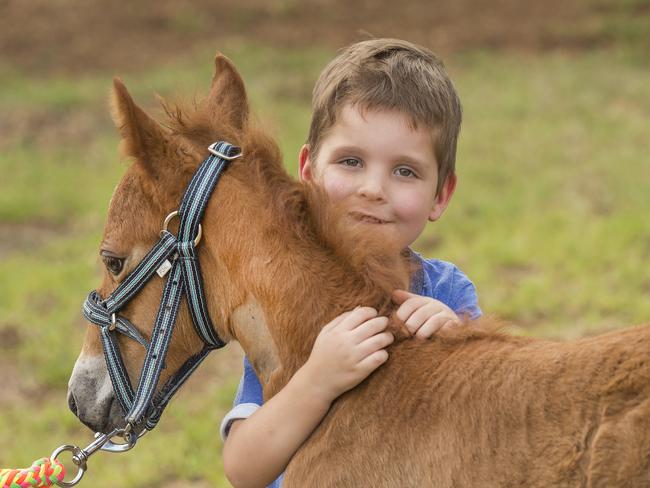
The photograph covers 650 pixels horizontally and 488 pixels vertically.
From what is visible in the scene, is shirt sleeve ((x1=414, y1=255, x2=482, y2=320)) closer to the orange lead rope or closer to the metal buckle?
the metal buckle

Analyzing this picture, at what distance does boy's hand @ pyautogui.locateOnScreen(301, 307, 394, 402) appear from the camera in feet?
8.14

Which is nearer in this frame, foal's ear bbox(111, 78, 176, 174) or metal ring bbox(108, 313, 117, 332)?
foal's ear bbox(111, 78, 176, 174)

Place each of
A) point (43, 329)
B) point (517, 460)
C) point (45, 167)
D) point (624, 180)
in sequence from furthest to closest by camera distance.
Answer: point (45, 167) → point (624, 180) → point (43, 329) → point (517, 460)

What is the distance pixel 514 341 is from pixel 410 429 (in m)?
0.36

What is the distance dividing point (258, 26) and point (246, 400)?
1393 cm

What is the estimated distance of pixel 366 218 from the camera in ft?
9.78

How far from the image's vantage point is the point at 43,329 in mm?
7012

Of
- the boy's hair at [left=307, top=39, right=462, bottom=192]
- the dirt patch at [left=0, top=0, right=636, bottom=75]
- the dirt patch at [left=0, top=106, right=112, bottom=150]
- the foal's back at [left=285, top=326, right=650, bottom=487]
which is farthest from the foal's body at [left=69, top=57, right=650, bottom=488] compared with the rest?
the dirt patch at [left=0, top=0, right=636, bottom=75]

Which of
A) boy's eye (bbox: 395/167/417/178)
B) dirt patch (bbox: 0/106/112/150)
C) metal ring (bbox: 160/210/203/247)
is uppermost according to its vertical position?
dirt patch (bbox: 0/106/112/150)

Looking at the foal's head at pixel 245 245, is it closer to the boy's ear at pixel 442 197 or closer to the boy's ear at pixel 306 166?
the boy's ear at pixel 306 166

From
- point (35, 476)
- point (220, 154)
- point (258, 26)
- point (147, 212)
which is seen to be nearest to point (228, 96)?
point (220, 154)

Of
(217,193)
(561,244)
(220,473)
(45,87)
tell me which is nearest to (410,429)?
(217,193)

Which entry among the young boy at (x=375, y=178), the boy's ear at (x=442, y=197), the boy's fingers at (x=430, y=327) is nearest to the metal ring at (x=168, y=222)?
the young boy at (x=375, y=178)

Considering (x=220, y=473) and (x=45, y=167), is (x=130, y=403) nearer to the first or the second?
(x=220, y=473)
